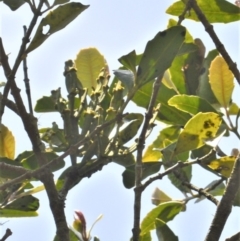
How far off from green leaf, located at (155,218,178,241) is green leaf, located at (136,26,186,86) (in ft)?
1.20

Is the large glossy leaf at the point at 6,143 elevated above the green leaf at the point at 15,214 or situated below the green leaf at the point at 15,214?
above

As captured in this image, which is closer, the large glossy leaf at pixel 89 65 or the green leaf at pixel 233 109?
the large glossy leaf at pixel 89 65

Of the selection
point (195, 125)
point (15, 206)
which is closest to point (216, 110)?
point (195, 125)

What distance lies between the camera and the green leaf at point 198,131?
4.38ft

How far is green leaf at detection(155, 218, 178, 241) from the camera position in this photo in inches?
50.8

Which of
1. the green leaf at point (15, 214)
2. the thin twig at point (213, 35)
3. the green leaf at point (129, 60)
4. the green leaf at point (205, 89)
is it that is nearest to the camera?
the green leaf at point (129, 60)

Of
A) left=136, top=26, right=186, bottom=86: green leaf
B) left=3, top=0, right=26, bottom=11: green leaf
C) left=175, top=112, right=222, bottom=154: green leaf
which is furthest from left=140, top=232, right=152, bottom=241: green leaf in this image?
left=3, top=0, right=26, bottom=11: green leaf

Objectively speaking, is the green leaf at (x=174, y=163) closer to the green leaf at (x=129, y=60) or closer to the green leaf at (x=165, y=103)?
the green leaf at (x=165, y=103)

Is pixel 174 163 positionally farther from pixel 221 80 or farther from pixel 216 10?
pixel 216 10

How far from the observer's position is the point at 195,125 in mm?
1339

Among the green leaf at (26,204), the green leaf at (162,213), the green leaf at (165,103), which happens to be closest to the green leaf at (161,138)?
the green leaf at (165,103)

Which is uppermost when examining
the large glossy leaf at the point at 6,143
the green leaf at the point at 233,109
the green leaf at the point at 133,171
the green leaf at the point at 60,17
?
the green leaf at the point at 60,17

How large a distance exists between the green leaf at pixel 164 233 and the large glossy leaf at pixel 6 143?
0.41 m

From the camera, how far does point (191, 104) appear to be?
4.82ft
